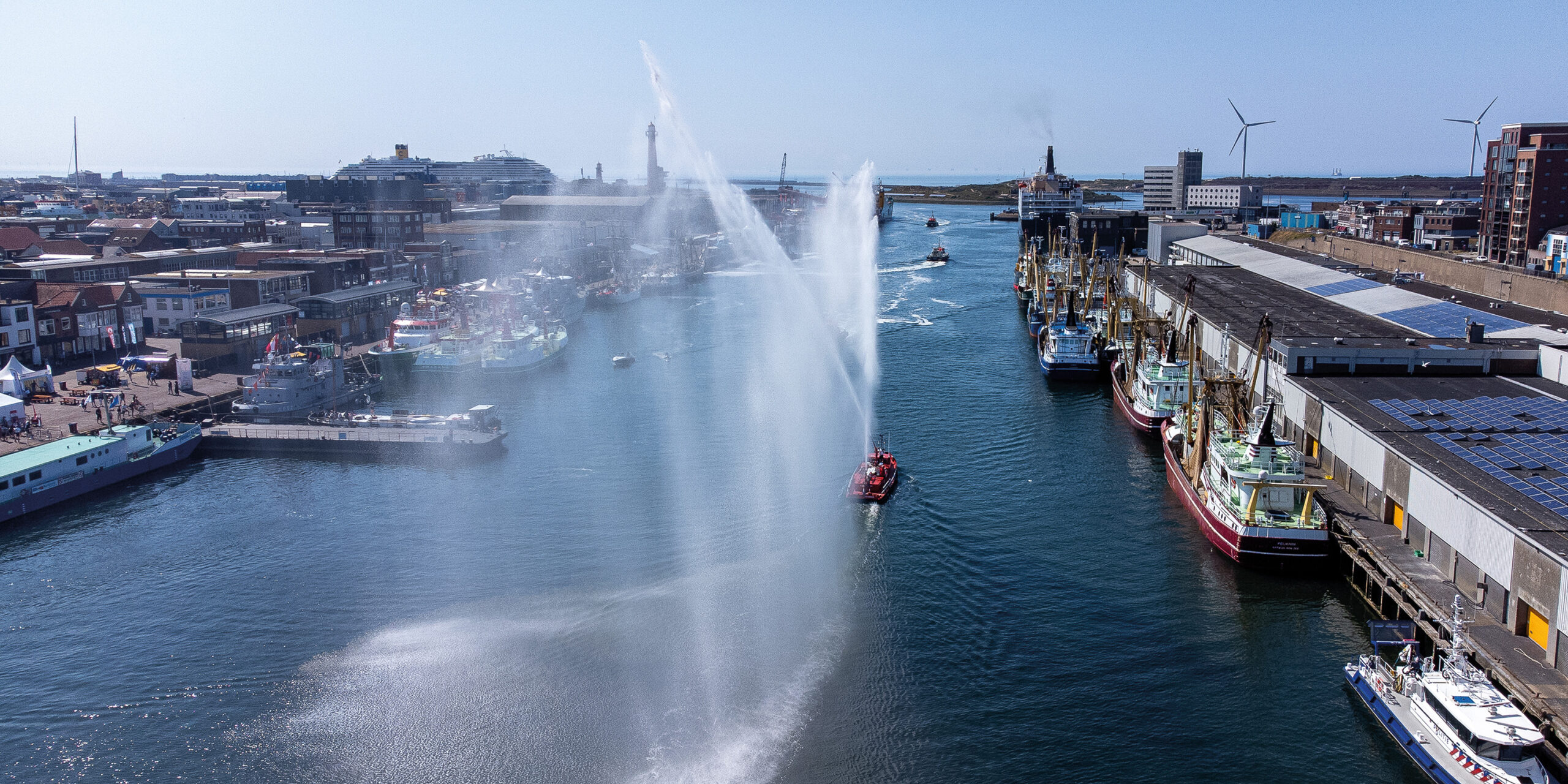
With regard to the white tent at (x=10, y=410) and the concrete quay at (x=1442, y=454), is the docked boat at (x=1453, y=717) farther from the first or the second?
the white tent at (x=10, y=410)

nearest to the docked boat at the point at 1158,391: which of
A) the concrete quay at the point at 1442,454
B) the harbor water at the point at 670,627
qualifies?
the concrete quay at the point at 1442,454

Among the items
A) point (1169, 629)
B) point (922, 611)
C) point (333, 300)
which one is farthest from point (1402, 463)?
point (333, 300)

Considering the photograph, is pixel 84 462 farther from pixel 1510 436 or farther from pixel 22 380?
pixel 1510 436

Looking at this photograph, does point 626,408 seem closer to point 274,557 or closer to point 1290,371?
point 274,557

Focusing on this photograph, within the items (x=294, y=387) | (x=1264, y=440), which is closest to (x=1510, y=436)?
(x=1264, y=440)

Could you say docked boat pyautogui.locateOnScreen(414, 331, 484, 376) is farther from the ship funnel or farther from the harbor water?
the ship funnel
